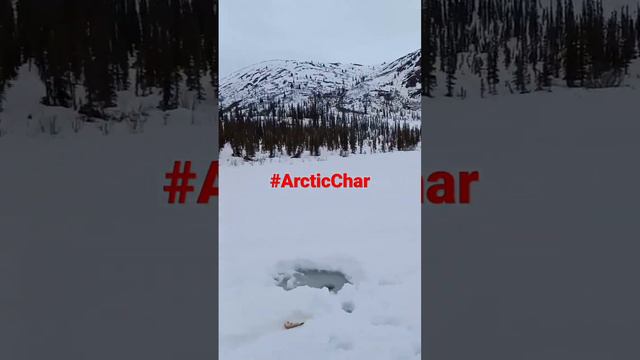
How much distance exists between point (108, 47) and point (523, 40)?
175cm

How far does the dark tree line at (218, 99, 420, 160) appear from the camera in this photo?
198 inches

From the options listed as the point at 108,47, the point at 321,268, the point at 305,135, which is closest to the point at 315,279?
the point at 321,268

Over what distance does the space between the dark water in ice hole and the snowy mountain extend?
6.62 metres

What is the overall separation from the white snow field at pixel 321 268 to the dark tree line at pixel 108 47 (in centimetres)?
98

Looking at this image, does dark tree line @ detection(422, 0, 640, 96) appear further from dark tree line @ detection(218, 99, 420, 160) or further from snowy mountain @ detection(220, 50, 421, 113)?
snowy mountain @ detection(220, 50, 421, 113)

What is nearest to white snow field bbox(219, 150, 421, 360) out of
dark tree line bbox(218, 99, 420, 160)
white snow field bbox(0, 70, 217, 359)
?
white snow field bbox(0, 70, 217, 359)

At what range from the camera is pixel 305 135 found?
5438mm

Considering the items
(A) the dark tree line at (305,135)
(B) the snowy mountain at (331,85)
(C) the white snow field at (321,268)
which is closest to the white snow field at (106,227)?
(C) the white snow field at (321,268)

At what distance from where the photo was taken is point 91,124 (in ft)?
5.03

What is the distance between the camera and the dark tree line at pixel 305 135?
502 cm

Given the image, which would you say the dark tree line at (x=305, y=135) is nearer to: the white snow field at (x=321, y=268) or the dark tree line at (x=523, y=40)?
the white snow field at (x=321, y=268)

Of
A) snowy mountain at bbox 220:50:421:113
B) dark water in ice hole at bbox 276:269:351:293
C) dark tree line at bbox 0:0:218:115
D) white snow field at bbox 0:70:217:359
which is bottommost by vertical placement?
dark water in ice hole at bbox 276:269:351:293

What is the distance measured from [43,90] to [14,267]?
0.72 meters

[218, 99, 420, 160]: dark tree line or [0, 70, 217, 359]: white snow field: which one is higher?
[218, 99, 420, 160]: dark tree line
